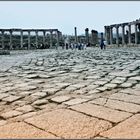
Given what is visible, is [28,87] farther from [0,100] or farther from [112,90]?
[112,90]

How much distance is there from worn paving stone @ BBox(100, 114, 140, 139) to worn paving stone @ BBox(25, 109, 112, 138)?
104 millimetres

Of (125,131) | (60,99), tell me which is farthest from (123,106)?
(60,99)

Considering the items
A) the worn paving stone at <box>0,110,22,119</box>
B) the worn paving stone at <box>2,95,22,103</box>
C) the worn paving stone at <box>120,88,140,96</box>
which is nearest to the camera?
the worn paving stone at <box>0,110,22,119</box>

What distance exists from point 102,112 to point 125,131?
702 millimetres

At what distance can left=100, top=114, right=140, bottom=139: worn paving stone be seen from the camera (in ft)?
8.22

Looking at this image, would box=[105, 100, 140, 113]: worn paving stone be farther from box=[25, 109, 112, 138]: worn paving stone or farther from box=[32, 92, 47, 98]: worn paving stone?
box=[32, 92, 47, 98]: worn paving stone

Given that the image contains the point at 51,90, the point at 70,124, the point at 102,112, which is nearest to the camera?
the point at 70,124

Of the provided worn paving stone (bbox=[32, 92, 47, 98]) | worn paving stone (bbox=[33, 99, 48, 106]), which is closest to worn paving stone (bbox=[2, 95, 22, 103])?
worn paving stone (bbox=[32, 92, 47, 98])

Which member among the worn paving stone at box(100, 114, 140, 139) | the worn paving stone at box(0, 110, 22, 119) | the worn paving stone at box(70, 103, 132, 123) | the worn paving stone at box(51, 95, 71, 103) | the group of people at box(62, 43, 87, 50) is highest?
the group of people at box(62, 43, 87, 50)

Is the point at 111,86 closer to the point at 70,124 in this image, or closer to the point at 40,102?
the point at 40,102

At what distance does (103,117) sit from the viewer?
10.2 ft

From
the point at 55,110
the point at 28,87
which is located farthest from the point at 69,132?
the point at 28,87

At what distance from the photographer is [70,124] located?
2.90 m

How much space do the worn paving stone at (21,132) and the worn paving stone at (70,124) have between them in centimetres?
9
